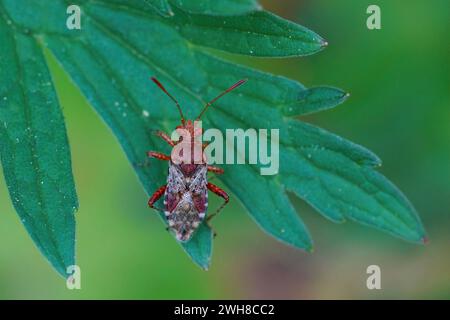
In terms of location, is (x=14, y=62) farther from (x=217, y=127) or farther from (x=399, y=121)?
(x=399, y=121)

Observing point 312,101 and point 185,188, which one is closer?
point 312,101

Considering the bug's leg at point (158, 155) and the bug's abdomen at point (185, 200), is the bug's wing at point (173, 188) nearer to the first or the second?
the bug's abdomen at point (185, 200)

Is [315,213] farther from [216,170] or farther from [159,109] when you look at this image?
[159,109]

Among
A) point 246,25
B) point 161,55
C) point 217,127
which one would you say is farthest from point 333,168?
point 161,55

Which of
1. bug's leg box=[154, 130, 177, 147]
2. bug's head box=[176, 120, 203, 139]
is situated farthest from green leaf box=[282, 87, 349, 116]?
bug's leg box=[154, 130, 177, 147]

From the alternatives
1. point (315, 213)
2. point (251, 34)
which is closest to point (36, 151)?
point (251, 34)
